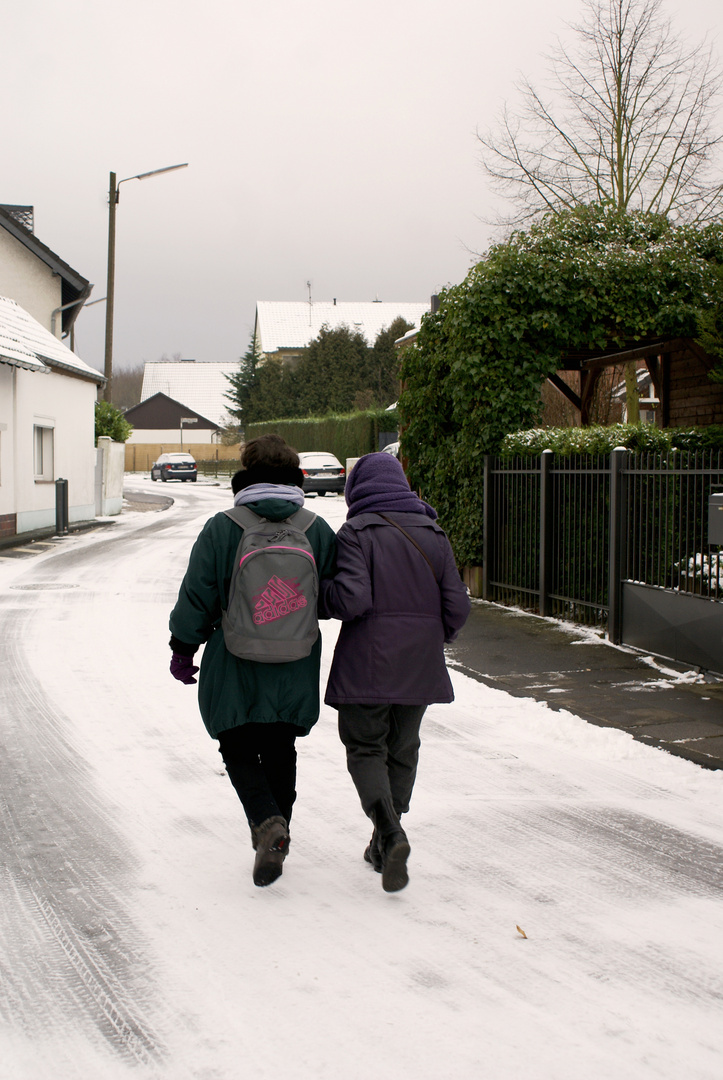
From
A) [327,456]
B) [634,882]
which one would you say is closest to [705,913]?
[634,882]

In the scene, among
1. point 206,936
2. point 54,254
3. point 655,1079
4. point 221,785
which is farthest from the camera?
point 54,254

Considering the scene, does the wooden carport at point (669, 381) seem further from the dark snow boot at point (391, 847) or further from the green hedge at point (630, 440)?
the dark snow boot at point (391, 847)

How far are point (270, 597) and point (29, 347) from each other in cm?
1876

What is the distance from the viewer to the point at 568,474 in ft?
32.1

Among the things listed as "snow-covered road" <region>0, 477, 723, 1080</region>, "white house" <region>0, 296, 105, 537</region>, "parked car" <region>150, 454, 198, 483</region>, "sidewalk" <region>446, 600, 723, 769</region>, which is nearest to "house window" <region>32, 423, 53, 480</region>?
"white house" <region>0, 296, 105, 537</region>

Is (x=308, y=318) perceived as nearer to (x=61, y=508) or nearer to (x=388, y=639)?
(x=61, y=508)

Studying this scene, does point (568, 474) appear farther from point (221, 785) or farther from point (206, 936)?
point (206, 936)

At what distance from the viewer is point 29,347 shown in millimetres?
20812

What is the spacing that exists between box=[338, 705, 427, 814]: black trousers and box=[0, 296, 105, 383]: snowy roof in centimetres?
1561

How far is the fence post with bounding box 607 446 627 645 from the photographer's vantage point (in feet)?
28.4

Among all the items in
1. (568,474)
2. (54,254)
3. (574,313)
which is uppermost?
(54,254)

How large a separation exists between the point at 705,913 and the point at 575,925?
481 mm

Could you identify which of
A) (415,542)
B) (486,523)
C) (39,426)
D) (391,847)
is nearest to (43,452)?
(39,426)

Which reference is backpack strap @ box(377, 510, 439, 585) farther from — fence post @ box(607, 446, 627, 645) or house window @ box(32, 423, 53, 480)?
house window @ box(32, 423, 53, 480)
